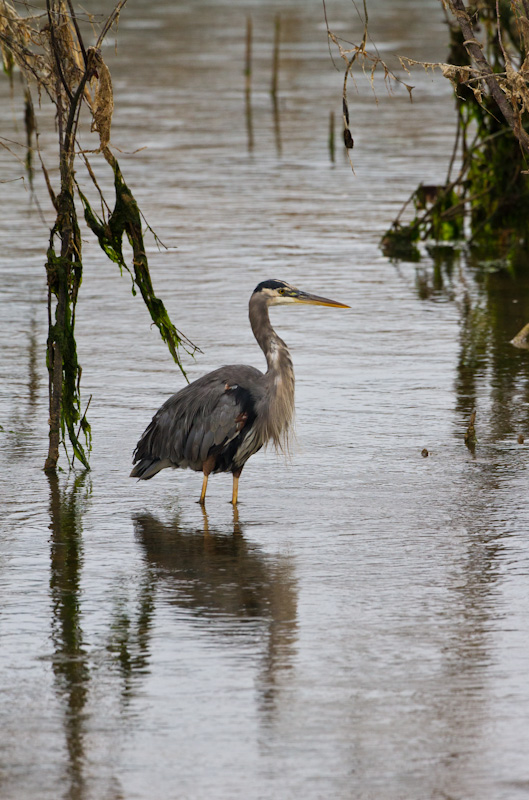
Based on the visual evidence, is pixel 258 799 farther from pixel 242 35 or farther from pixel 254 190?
pixel 242 35

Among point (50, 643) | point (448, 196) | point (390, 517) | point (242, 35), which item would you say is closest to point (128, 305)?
point (448, 196)

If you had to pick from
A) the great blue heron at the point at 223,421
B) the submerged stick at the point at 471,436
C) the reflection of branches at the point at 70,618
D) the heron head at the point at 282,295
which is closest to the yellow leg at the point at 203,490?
the great blue heron at the point at 223,421

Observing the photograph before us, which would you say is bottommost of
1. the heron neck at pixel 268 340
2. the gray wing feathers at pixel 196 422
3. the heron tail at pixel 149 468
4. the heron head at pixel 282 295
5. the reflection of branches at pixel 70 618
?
the reflection of branches at pixel 70 618

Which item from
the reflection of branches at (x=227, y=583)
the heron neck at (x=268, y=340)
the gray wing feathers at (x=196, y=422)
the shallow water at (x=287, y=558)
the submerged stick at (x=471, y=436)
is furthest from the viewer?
the submerged stick at (x=471, y=436)

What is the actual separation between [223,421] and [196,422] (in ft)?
0.60

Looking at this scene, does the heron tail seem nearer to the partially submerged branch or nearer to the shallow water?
the shallow water

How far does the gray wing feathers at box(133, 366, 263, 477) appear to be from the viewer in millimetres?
8062

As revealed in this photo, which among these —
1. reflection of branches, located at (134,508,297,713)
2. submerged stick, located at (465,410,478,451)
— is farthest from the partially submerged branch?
submerged stick, located at (465,410,478,451)

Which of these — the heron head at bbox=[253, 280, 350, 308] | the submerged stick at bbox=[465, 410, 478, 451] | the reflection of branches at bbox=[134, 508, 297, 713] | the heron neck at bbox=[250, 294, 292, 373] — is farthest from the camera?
the submerged stick at bbox=[465, 410, 478, 451]

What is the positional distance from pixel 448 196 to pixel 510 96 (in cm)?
699

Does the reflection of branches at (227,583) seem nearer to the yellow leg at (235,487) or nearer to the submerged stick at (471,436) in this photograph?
the yellow leg at (235,487)

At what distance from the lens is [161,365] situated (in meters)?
11.6

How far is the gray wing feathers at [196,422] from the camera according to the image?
317 inches

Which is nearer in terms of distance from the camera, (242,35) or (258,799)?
(258,799)
